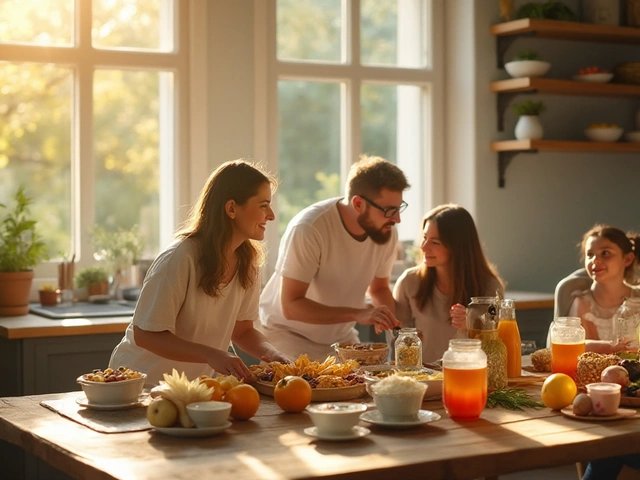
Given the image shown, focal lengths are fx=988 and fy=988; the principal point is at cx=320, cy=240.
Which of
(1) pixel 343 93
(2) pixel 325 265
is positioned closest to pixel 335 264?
(2) pixel 325 265

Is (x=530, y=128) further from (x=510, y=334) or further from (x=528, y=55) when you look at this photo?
(x=510, y=334)

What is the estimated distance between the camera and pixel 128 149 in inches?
181

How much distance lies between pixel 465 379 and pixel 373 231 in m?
1.37

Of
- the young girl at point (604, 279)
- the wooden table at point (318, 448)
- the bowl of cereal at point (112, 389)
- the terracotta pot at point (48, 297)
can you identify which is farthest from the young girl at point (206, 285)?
the terracotta pot at point (48, 297)

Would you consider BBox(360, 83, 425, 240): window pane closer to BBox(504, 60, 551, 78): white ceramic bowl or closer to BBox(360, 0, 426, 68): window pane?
BBox(360, 0, 426, 68): window pane

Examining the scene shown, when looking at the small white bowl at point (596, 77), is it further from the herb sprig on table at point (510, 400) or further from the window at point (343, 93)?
the herb sprig on table at point (510, 400)

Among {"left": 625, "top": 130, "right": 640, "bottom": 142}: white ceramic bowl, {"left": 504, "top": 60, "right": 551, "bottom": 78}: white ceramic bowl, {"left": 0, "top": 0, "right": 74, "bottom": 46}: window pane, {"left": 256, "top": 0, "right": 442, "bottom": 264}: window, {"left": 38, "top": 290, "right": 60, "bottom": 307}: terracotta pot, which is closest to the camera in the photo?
{"left": 38, "top": 290, "right": 60, "bottom": 307}: terracotta pot

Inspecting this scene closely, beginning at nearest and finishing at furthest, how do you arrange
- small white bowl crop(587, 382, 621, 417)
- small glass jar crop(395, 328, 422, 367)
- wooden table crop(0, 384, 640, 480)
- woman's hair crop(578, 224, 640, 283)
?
wooden table crop(0, 384, 640, 480) → small white bowl crop(587, 382, 621, 417) → small glass jar crop(395, 328, 422, 367) → woman's hair crop(578, 224, 640, 283)

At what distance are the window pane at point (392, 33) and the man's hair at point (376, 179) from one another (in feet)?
5.69

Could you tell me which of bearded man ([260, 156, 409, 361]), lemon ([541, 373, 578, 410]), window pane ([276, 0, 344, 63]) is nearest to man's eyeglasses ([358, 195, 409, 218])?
bearded man ([260, 156, 409, 361])

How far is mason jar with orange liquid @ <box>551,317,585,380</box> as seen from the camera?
265cm

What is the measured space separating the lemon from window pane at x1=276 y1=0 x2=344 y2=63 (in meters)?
2.90

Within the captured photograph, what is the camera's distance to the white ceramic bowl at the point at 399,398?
6.88 feet

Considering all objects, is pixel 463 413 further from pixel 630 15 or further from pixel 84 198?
pixel 630 15
